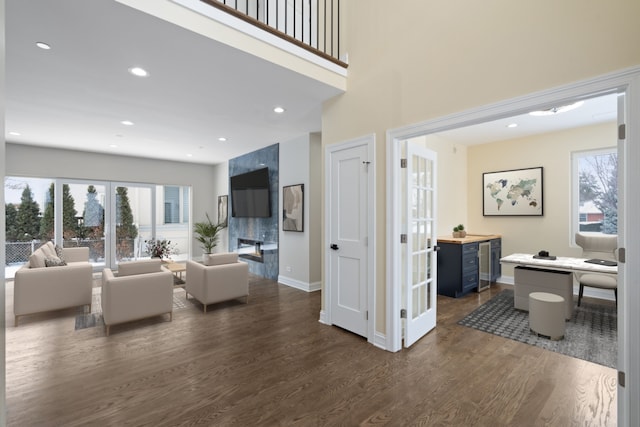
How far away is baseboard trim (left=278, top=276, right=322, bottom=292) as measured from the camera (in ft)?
16.4

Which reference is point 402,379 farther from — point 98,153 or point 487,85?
point 98,153

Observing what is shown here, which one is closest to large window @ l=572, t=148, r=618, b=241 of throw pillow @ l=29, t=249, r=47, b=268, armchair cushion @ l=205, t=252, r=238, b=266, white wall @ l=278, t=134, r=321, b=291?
white wall @ l=278, t=134, r=321, b=291

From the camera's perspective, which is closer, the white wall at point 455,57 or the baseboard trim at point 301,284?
the white wall at point 455,57

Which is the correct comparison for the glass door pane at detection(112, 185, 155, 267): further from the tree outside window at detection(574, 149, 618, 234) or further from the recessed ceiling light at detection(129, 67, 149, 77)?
the tree outside window at detection(574, 149, 618, 234)

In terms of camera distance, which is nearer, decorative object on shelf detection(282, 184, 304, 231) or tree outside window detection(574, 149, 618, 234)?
tree outside window detection(574, 149, 618, 234)

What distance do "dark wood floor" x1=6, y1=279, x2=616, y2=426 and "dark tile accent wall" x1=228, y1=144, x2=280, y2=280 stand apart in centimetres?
258

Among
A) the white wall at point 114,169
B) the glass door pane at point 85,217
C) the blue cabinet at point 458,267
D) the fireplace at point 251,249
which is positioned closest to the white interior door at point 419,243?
the blue cabinet at point 458,267

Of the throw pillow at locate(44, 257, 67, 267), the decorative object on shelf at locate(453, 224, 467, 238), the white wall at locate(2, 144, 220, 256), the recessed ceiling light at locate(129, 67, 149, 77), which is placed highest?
the recessed ceiling light at locate(129, 67, 149, 77)

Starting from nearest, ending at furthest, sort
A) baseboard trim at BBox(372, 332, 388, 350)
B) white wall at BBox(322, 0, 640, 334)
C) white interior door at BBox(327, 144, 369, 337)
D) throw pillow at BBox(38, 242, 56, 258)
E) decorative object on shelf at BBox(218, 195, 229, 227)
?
white wall at BBox(322, 0, 640, 334), baseboard trim at BBox(372, 332, 388, 350), white interior door at BBox(327, 144, 369, 337), throw pillow at BBox(38, 242, 56, 258), decorative object on shelf at BBox(218, 195, 229, 227)

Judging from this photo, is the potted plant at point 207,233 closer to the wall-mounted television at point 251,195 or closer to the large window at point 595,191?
the wall-mounted television at point 251,195

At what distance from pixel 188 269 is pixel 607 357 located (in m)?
4.90

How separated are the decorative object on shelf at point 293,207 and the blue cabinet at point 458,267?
7.81 ft

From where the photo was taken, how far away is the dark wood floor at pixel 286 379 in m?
1.92

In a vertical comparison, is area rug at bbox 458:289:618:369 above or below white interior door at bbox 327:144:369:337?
below
